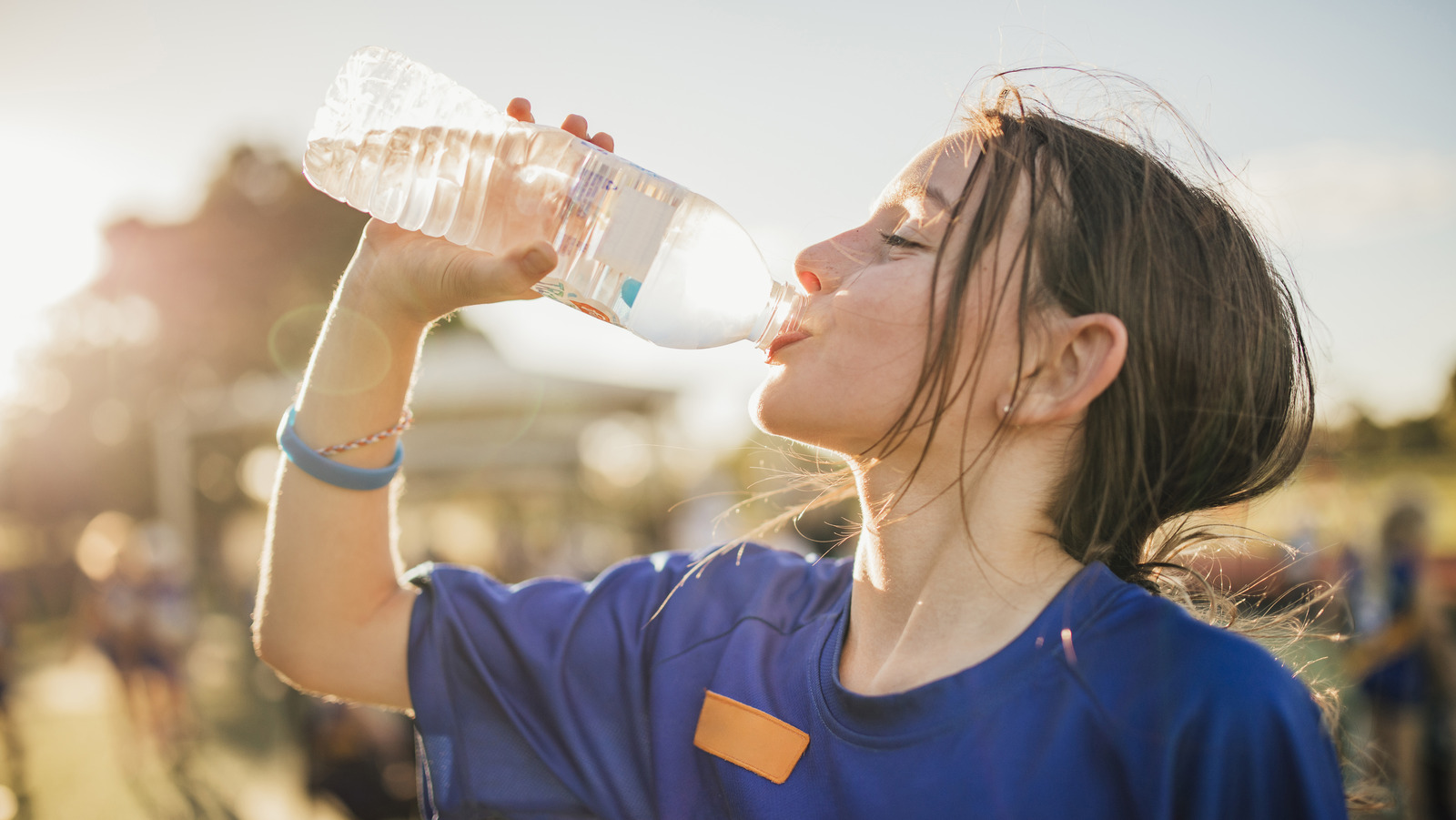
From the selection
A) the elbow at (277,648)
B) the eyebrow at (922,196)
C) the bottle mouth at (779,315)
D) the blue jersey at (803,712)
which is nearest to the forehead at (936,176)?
the eyebrow at (922,196)

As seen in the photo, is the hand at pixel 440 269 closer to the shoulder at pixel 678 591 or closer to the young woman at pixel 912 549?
the young woman at pixel 912 549

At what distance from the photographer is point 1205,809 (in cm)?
92

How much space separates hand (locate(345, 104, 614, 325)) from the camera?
1.35 metres

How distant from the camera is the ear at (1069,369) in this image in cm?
126

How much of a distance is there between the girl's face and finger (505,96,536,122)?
65cm

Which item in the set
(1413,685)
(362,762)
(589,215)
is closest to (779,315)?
(589,215)

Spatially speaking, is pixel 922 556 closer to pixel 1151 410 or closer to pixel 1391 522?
pixel 1151 410

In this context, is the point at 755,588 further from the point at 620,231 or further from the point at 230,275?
the point at 230,275

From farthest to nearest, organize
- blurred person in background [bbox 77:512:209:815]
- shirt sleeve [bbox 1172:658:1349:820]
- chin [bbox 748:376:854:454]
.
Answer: blurred person in background [bbox 77:512:209:815] < chin [bbox 748:376:854:454] < shirt sleeve [bbox 1172:658:1349:820]

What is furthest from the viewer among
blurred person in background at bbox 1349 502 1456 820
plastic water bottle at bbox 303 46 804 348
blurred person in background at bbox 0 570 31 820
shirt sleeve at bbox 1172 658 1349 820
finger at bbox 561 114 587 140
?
blurred person in background at bbox 0 570 31 820

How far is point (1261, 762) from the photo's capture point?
0.91 meters

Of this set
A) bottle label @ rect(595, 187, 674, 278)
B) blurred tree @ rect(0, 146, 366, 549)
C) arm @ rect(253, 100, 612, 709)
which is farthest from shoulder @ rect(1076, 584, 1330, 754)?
blurred tree @ rect(0, 146, 366, 549)

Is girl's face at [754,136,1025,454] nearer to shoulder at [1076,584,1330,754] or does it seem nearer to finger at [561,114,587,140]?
shoulder at [1076,584,1330,754]

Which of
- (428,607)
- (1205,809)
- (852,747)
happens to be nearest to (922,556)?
(852,747)
